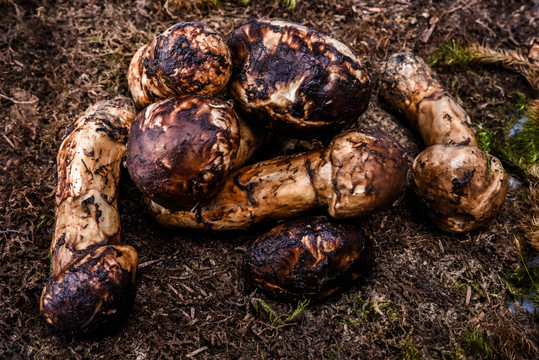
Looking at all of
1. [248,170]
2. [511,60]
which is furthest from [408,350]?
[511,60]

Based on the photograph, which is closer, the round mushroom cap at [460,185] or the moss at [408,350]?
the moss at [408,350]

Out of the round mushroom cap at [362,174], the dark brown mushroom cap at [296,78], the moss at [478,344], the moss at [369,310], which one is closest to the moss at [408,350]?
the moss at [369,310]

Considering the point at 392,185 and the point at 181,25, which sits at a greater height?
the point at 181,25

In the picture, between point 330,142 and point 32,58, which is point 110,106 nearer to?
point 32,58

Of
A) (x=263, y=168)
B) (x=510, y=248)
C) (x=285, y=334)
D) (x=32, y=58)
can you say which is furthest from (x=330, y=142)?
(x=32, y=58)

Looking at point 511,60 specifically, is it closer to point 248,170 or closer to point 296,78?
point 296,78

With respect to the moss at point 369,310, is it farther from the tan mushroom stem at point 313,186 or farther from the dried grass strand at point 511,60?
the dried grass strand at point 511,60

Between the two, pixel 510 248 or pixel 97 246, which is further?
pixel 510 248
